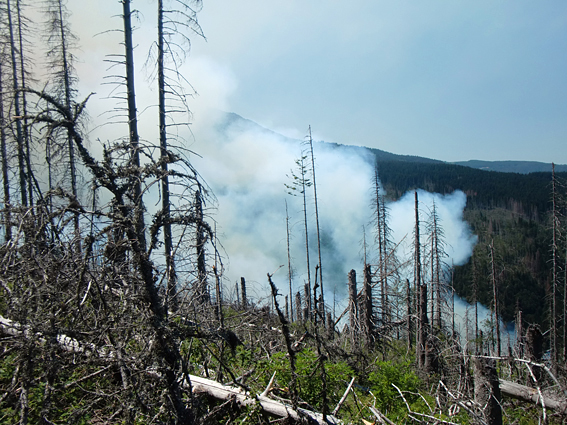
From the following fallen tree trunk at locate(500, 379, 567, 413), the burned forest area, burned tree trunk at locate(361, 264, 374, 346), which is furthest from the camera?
burned tree trunk at locate(361, 264, 374, 346)

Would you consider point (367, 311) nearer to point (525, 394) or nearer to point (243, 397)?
point (525, 394)

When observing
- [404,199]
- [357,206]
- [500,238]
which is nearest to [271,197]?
[357,206]

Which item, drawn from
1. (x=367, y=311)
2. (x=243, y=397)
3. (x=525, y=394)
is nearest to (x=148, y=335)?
(x=243, y=397)

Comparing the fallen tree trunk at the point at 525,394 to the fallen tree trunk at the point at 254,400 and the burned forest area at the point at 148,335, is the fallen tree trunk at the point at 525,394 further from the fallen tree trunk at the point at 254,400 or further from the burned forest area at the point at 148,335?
the fallen tree trunk at the point at 254,400

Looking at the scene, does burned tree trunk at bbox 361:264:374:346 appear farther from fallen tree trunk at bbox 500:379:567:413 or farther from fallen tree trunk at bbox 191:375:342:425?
fallen tree trunk at bbox 191:375:342:425

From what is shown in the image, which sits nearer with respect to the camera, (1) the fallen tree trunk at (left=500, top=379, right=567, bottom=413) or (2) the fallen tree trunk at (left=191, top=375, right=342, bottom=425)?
(2) the fallen tree trunk at (left=191, top=375, right=342, bottom=425)

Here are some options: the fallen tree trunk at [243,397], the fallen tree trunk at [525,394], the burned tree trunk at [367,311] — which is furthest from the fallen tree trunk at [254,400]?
the burned tree trunk at [367,311]

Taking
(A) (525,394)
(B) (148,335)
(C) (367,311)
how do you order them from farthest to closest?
(C) (367,311)
(A) (525,394)
(B) (148,335)

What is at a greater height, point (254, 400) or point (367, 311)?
point (254, 400)

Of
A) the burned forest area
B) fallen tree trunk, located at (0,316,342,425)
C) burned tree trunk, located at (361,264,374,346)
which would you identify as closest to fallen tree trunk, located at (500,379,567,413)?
the burned forest area

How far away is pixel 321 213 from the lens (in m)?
133

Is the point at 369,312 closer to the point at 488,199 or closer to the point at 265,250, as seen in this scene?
the point at 265,250

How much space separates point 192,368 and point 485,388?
4.26 meters

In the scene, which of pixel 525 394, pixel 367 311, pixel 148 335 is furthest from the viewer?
pixel 367 311
